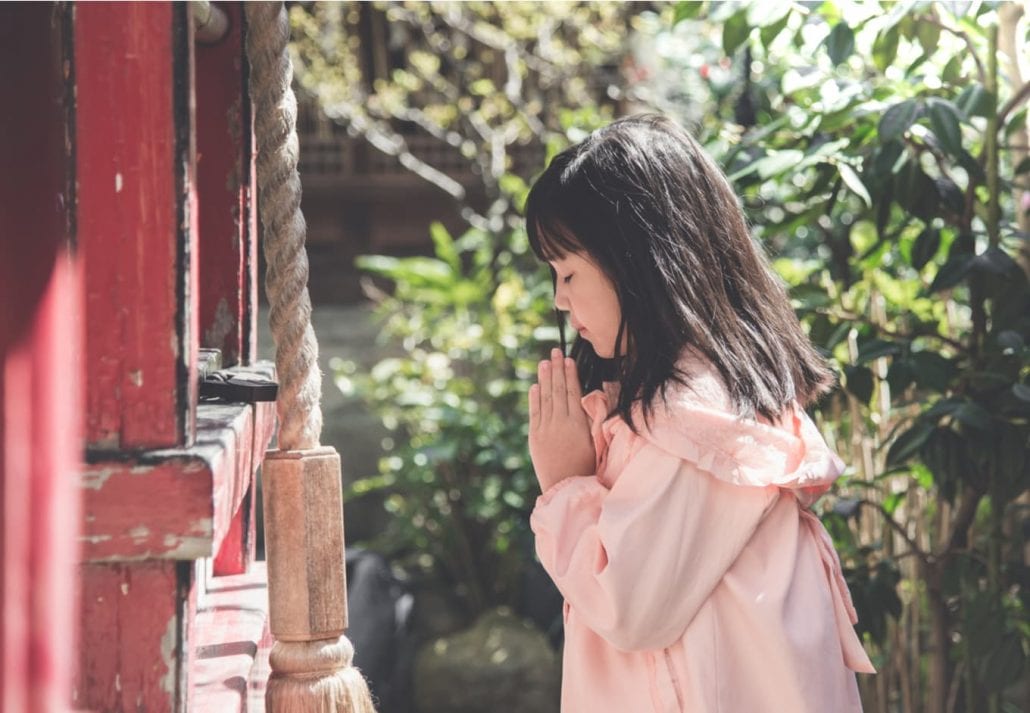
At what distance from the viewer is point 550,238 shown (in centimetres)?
153

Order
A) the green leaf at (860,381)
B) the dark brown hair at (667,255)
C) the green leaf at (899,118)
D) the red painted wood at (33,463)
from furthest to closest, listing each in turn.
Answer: the green leaf at (860,381), the green leaf at (899,118), the dark brown hair at (667,255), the red painted wood at (33,463)

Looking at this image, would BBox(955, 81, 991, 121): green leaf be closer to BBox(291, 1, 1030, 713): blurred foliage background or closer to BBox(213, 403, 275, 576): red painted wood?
BBox(291, 1, 1030, 713): blurred foliage background

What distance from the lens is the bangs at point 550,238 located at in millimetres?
1506

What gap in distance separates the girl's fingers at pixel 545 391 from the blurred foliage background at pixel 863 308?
24.1 inches

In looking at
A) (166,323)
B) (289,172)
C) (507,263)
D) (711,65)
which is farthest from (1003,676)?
(507,263)

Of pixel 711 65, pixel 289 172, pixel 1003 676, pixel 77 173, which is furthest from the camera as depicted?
pixel 711 65

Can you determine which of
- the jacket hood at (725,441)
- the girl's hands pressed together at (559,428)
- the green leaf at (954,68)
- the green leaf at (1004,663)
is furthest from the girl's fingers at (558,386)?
the green leaf at (954,68)

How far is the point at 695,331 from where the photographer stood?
4.77 feet

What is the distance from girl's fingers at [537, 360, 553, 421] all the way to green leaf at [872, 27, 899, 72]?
3.11 ft

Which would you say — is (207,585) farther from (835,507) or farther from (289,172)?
(835,507)

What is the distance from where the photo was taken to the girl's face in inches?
58.9

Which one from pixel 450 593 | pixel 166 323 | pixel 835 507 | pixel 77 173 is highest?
pixel 77 173

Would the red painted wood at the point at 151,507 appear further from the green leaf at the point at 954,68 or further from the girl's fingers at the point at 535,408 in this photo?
the green leaf at the point at 954,68

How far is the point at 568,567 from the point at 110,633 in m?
0.70
